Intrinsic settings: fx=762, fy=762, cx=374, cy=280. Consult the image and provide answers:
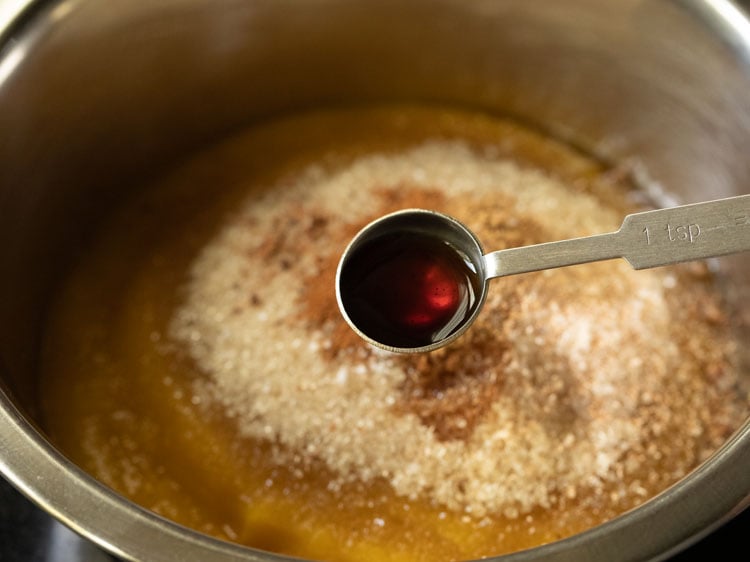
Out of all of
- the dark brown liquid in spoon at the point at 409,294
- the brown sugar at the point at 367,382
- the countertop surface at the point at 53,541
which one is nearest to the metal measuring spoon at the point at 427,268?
the dark brown liquid in spoon at the point at 409,294

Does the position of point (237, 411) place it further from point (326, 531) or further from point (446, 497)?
point (446, 497)

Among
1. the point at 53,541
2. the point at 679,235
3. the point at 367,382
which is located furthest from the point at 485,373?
the point at 53,541

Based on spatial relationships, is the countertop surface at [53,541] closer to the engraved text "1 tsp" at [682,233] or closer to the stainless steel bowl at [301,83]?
the stainless steel bowl at [301,83]

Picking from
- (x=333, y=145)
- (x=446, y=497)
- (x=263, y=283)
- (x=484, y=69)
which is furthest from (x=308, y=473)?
(x=484, y=69)

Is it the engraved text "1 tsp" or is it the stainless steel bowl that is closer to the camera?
the engraved text "1 tsp"

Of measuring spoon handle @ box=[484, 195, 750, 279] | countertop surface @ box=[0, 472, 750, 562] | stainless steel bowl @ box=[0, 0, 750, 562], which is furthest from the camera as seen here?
stainless steel bowl @ box=[0, 0, 750, 562]

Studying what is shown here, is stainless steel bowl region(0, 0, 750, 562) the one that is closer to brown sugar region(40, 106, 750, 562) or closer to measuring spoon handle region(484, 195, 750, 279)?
brown sugar region(40, 106, 750, 562)

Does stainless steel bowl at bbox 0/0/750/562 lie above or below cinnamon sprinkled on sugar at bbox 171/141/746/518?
above

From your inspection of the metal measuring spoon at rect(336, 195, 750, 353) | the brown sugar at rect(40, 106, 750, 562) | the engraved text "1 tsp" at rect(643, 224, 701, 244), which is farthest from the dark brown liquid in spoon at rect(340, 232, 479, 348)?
the engraved text "1 tsp" at rect(643, 224, 701, 244)
